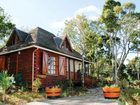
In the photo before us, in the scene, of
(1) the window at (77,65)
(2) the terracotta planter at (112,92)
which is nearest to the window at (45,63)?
(2) the terracotta planter at (112,92)

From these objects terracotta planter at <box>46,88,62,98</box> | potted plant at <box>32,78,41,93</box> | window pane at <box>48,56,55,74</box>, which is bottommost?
terracotta planter at <box>46,88,62,98</box>

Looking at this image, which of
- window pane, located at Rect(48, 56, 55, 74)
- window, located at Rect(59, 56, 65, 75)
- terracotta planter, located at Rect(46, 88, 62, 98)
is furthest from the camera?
window, located at Rect(59, 56, 65, 75)

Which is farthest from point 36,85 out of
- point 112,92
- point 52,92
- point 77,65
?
point 77,65

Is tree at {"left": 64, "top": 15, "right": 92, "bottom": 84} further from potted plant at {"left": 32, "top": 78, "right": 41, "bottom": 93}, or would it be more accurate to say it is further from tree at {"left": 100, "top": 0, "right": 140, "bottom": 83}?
potted plant at {"left": 32, "top": 78, "right": 41, "bottom": 93}

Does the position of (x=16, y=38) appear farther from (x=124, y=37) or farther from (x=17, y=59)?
(x=124, y=37)

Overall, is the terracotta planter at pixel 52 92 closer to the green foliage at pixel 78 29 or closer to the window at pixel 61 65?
the window at pixel 61 65

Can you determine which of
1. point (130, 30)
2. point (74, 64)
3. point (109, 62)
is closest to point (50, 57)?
point (74, 64)

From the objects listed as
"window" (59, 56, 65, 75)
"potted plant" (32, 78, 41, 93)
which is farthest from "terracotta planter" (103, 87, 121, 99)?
"window" (59, 56, 65, 75)

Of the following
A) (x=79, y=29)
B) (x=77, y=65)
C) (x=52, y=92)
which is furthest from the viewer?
(x=79, y=29)

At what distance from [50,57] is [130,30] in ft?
46.5

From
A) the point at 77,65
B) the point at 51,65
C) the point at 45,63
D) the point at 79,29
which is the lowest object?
the point at 51,65

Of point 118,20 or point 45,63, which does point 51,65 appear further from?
point 118,20

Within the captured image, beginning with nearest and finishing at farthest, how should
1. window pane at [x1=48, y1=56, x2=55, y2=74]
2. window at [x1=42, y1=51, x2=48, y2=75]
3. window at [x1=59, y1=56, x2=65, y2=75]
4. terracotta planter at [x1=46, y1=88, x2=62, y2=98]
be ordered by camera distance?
terracotta planter at [x1=46, y1=88, x2=62, y2=98] → window at [x1=42, y1=51, x2=48, y2=75] → window pane at [x1=48, y1=56, x2=55, y2=74] → window at [x1=59, y1=56, x2=65, y2=75]

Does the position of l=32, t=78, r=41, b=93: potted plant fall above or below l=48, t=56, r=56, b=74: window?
below
